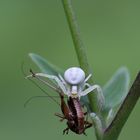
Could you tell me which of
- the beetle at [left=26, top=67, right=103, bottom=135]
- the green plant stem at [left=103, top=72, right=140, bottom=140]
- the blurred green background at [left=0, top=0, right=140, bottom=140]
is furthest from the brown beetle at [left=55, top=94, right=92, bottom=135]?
the blurred green background at [left=0, top=0, right=140, bottom=140]

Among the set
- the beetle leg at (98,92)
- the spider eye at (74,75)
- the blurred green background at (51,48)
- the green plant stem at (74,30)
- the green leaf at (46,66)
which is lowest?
the blurred green background at (51,48)

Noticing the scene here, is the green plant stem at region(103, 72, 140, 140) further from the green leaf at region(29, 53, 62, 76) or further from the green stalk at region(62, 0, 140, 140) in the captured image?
the green leaf at region(29, 53, 62, 76)

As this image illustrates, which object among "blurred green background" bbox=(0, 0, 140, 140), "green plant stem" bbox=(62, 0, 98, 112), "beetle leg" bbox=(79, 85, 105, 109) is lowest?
"blurred green background" bbox=(0, 0, 140, 140)

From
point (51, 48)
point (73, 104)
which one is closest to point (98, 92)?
point (73, 104)

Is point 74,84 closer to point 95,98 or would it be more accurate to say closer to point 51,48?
point 95,98

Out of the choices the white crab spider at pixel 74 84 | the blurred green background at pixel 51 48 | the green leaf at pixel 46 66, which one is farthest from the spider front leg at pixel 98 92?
the blurred green background at pixel 51 48

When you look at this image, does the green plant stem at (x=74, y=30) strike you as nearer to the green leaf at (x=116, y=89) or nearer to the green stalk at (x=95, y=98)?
the green stalk at (x=95, y=98)

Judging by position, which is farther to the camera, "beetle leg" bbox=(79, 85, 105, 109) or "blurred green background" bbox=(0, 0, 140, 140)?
"blurred green background" bbox=(0, 0, 140, 140)
